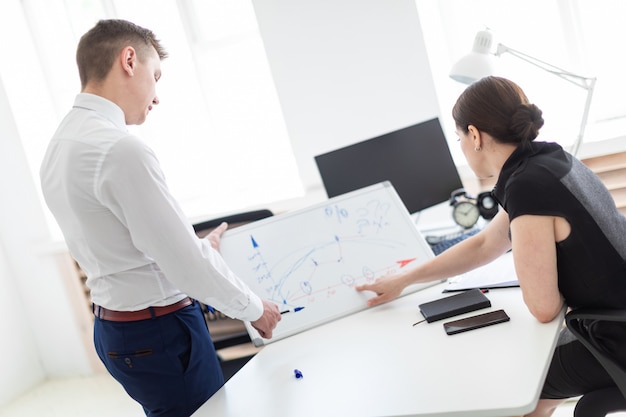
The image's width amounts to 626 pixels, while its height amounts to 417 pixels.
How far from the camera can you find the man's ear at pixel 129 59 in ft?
5.90

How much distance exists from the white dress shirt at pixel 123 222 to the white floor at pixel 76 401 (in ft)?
7.33

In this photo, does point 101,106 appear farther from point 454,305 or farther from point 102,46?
point 454,305

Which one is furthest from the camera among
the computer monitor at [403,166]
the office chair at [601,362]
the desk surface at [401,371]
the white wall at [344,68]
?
the white wall at [344,68]

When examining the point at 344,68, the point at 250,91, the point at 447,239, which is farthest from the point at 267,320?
the point at 250,91

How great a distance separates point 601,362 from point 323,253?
90 centimetres

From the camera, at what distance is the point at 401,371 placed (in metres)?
1.55

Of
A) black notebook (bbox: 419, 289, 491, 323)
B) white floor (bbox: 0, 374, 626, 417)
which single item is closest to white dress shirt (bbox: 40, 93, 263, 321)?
black notebook (bbox: 419, 289, 491, 323)

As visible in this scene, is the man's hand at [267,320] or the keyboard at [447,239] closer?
the man's hand at [267,320]

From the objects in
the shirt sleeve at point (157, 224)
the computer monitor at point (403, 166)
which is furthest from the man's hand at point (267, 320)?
the computer monitor at point (403, 166)

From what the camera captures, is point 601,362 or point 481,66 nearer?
point 601,362

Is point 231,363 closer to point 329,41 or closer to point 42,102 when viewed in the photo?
point 329,41

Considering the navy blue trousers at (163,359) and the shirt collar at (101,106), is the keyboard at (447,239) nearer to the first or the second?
the navy blue trousers at (163,359)

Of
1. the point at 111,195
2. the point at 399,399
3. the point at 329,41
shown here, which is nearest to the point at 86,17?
the point at 329,41

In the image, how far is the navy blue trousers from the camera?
5.95ft
